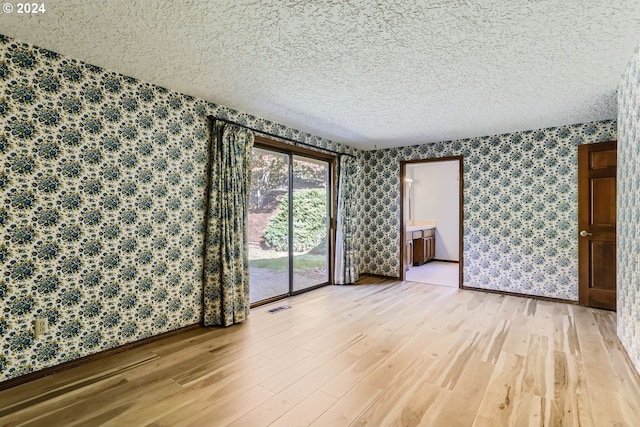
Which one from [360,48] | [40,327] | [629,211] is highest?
[360,48]

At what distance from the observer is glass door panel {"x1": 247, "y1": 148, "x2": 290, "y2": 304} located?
14.2ft

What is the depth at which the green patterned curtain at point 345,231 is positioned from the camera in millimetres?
5617

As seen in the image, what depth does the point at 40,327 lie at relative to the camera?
7.99 feet

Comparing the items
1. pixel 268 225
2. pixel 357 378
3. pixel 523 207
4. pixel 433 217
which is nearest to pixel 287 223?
pixel 268 225

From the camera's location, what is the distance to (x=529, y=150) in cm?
479

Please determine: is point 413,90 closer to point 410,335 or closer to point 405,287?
point 410,335

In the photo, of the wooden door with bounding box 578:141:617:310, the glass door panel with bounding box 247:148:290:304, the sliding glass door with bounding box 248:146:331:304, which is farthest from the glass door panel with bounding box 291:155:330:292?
the wooden door with bounding box 578:141:617:310

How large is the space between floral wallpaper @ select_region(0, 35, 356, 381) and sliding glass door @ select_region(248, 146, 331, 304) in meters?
0.97

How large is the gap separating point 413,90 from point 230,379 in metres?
3.11

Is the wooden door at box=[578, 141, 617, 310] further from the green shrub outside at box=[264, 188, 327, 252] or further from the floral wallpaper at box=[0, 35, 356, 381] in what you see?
the floral wallpaper at box=[0, 35, 356, 381]

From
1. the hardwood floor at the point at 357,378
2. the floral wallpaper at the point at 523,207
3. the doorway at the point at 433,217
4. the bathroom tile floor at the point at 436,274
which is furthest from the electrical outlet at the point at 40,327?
the doorway at the point at 433,217

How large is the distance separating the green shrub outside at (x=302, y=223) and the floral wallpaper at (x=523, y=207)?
2.08 meters

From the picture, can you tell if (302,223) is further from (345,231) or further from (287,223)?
(345,231)

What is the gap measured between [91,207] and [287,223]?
257 centimetres
